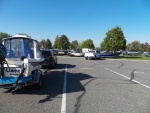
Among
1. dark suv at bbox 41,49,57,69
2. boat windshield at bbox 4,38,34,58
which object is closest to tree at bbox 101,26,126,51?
dark suv at bbox 41,49,57,69

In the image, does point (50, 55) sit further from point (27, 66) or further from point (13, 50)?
point (27, 66)

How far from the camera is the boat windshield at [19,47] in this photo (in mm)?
10508

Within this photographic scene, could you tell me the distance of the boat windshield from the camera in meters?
10.5

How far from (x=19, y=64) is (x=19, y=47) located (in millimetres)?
1965

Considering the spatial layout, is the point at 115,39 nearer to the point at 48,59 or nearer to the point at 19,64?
→ the point at 48,59

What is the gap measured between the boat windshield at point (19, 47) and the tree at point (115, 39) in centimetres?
3744

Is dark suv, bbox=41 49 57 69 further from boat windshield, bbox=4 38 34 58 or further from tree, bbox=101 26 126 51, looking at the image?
tree, bbox=101 26 126 51

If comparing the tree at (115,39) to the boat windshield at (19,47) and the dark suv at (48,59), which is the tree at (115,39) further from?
the boat windshield at (19,47)

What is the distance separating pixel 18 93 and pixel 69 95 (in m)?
1.86

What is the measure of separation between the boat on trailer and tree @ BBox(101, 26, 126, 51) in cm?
3727

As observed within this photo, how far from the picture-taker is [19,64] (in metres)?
8.78

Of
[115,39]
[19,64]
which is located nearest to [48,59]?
[19,64]

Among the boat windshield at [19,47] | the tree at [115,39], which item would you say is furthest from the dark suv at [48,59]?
the tree at [115,39]

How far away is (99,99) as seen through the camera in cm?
748
